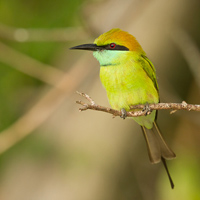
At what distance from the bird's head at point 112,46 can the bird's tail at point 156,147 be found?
1.59 ft

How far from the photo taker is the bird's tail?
6.90 feet

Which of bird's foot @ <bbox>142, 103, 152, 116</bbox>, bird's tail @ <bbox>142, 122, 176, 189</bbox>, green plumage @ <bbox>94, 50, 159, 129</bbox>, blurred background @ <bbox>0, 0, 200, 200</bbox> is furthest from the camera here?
blurred background @ <bbox>0, 0, 200, 200</bbox>

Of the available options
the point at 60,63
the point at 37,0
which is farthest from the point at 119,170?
the point at 37,0

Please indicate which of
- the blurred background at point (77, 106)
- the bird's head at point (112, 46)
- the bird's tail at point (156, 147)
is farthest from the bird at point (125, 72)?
the blurred background at point (77, 106)

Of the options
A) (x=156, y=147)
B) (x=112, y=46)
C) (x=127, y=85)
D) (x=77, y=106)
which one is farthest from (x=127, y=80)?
(x=77, y=106)

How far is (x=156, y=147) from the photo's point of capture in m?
2.16

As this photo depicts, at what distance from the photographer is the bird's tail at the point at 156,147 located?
2.10 meters

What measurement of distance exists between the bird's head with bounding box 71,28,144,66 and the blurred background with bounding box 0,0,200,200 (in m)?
0.75

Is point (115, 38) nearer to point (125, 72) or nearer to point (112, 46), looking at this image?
point (112, 46)

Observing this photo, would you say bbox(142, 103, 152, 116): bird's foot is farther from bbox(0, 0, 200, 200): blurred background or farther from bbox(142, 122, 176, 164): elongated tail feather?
bbox(0, 0, 200, 200): blurred background

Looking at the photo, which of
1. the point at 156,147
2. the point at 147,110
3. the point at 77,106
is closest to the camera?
the point at 147,110

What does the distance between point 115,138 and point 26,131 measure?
60 centimetres

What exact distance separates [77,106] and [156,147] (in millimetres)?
825

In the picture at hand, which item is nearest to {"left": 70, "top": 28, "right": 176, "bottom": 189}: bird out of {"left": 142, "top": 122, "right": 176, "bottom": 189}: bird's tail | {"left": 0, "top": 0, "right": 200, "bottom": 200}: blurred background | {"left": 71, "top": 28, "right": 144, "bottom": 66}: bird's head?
{"left": 71, "top": 28, "right": 144, "bottom": 66}: bird's head
